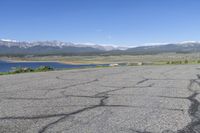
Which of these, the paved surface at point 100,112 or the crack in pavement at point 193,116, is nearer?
the crack in pavement at point 193,116

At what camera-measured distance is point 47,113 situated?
7.16 meters

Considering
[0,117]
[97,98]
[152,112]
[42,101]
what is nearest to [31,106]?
[42,101]

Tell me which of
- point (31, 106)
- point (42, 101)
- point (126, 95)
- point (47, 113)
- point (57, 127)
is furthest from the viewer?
point (126, 95)

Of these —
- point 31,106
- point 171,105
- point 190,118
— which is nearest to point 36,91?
point 31,106

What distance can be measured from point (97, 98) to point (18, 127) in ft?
11.9

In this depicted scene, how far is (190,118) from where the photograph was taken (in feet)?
22.0

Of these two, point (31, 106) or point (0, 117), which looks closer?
point (0, 117)

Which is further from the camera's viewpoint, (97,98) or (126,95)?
(126,95)

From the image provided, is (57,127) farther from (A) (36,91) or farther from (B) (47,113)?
(A) (36,91)

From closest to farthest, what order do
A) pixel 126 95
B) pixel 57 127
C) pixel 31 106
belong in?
1. pixel 57 127
2. pixel 31 106
3. pixel 126 95

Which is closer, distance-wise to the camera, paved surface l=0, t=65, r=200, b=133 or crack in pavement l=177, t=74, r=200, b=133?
crack in pavement l=177, t=74, r=200, b=133

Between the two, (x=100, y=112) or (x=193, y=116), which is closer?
(x=193, y=116)

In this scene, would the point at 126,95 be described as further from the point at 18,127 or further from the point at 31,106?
the point at 18,127

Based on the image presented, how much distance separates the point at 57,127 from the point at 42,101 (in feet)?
9.91
